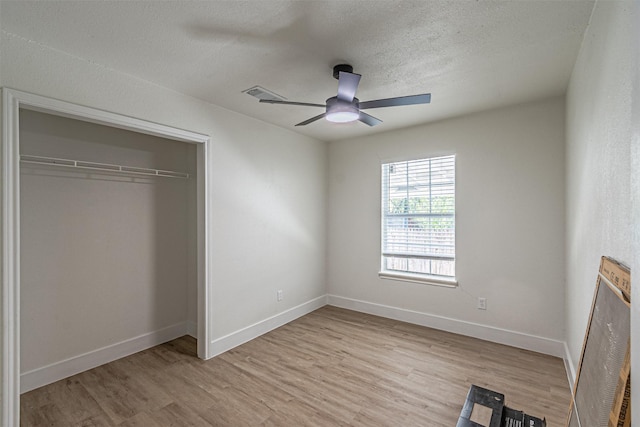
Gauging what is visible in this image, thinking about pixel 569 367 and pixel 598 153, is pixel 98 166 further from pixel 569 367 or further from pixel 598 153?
pixel 569 367

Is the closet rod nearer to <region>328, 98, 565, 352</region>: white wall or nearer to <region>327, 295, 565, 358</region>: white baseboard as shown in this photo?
<region>328, 98, 565, 352</region>: white wall

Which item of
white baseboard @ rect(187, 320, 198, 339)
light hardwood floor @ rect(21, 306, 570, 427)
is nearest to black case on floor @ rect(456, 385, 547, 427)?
light hardwood floor @ rect(21, 306, 570, 427)

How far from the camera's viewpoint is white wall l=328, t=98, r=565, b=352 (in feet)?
10.1

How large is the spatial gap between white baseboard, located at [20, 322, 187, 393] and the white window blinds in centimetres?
296

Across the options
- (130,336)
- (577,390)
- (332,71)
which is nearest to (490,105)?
(332,71)

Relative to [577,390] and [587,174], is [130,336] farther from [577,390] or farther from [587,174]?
[587,174]

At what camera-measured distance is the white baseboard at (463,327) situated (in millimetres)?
3100

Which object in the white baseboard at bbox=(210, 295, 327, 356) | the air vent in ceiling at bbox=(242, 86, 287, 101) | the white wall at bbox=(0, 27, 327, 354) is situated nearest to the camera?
the white wall at bbox=(0, 27, 327, 354)

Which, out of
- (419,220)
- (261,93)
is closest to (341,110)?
(261,93)

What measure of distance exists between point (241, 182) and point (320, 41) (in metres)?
1.91

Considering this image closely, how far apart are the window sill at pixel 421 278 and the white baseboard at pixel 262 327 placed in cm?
114

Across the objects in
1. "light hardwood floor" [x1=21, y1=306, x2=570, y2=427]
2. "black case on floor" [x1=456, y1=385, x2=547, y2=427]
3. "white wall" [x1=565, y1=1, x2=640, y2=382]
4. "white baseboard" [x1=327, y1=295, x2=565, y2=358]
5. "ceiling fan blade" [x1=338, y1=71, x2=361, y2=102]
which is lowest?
"light hardwood floor" [x1=21, y1=306, x2=570, y2=427]

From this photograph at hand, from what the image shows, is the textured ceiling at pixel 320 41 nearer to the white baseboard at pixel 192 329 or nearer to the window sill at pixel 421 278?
the window sill at pixel 421 278

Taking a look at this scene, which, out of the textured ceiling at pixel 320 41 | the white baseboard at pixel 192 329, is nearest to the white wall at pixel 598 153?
the textured ceiling at pixel 320 41
